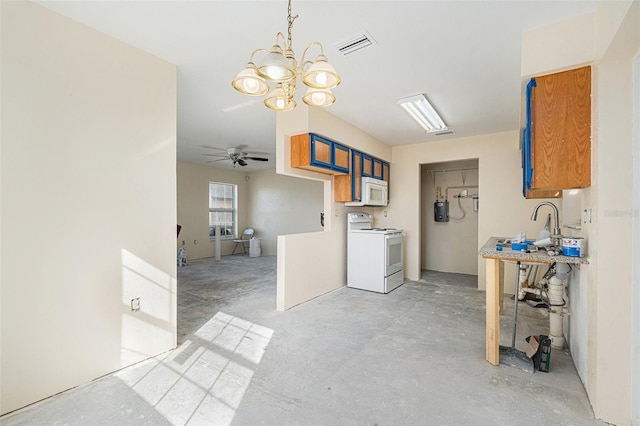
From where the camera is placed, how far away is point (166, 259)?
2.47 metres

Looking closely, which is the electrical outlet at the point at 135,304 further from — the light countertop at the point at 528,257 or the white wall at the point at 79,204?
the light countertop at the point at 528,257

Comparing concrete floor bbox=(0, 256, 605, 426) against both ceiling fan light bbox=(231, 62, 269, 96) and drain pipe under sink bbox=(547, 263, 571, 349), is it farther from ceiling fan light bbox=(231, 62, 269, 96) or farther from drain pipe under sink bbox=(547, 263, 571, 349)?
ceiling fan light bbox=(231, 62, 269, 96)

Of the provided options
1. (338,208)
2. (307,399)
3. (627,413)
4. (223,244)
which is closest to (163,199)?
(307,399)

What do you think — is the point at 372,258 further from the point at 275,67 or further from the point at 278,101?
the point at 275,67

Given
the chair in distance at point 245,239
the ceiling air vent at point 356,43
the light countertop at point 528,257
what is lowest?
the chair in distance at point 245,239

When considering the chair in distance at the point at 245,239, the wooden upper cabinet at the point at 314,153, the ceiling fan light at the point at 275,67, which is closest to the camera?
the ceiling fan light at the point at 275,67

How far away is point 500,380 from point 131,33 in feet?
12.3

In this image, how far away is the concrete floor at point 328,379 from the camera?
5.54 feet

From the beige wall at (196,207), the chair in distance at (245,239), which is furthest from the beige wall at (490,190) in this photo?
the beige wall at (196,207)

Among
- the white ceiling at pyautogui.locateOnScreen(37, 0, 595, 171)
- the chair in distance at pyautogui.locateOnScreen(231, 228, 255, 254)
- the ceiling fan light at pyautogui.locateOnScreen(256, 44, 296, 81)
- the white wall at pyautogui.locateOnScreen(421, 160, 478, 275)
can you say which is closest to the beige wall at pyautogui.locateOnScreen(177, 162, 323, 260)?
the chair in distance at pyautogui.locateOnScreen(231, 228, 255, 254)

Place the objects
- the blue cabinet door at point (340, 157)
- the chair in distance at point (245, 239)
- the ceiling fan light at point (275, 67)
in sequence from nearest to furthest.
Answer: the ceiling fan light at point (275, 67) → the blue cabinet door at point (340, 157) → the chair in distance at point (245, 239)

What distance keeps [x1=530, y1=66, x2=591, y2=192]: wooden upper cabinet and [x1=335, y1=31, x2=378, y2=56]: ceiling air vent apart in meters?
1.26

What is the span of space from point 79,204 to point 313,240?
8.82 feet

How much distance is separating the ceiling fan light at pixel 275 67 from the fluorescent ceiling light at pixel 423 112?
2205mm
